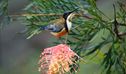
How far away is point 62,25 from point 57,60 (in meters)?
0.09

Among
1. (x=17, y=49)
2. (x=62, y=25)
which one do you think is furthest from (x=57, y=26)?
(x=17, y=49)

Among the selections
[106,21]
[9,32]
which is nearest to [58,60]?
[106,21]

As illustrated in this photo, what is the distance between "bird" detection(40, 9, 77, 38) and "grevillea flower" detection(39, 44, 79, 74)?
45 mm

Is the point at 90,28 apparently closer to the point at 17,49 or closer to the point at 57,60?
the point at 57,60

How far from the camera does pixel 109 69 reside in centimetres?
86

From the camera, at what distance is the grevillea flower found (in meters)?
0.73

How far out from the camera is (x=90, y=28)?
84 centimetres

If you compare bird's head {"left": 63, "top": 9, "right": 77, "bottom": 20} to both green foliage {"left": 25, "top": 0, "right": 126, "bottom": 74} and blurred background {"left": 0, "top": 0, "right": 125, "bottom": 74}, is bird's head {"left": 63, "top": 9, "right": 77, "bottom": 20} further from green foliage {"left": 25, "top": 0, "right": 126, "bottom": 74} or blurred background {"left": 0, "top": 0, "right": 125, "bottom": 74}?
blurred background {"left": 0, "top": 0, "right": 125, "bottom": 74}

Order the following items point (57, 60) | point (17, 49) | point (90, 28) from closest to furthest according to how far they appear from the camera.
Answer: point (57, 60) → point (90, 28) → point (17, 49)

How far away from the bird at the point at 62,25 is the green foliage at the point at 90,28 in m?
0.03

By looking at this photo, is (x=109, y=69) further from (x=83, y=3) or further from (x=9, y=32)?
(x=9, y=32)

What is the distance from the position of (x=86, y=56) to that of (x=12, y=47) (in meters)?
2.61

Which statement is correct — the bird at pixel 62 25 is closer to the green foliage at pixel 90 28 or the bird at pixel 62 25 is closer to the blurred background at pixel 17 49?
the green foliage at pixel 90 28

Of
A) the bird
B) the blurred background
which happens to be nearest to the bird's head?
the bird
